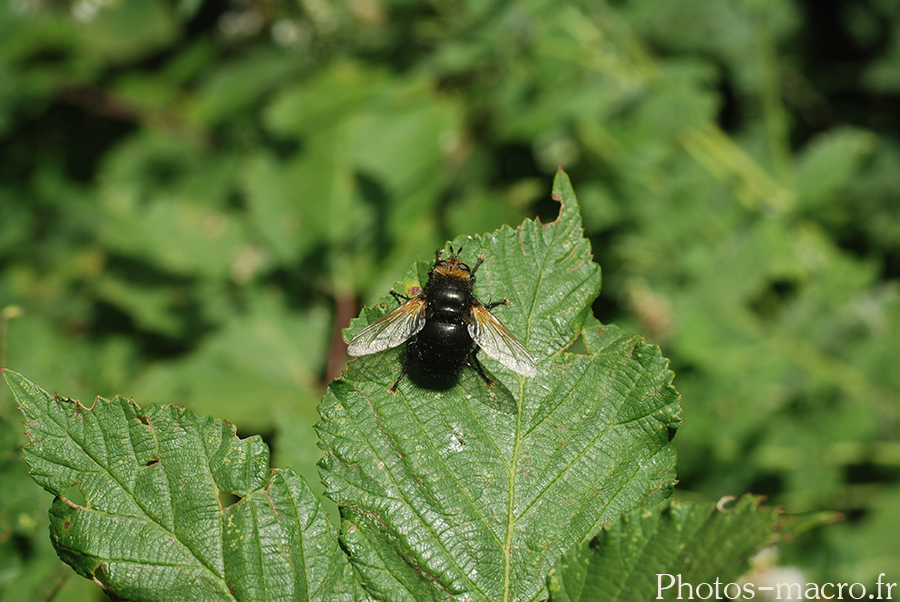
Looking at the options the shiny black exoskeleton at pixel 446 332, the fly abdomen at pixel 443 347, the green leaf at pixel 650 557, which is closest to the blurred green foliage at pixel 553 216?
the shiny black exoskeleton at pixel 446 332

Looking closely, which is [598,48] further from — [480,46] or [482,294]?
[482,294]

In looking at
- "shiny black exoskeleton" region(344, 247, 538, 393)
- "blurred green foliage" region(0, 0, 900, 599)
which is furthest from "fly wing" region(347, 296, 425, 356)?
"blurred green foliage" region(0, 0, 900, 599)

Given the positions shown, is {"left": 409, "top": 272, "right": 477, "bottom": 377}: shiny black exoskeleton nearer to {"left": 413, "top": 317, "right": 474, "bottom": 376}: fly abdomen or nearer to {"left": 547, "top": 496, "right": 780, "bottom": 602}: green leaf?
{"left": 413, "top": 317, "right": 474, "bottom": 376}: fly abdomen

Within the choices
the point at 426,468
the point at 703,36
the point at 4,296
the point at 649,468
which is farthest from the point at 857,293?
the point at 4,296

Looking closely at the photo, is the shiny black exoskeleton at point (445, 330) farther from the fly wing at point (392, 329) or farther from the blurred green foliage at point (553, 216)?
the blurred green foliage at point (553, 216)

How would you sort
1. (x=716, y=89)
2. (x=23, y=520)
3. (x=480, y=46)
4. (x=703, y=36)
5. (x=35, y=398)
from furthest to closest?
(x=716, y=89) → (x=703, y=36) → (x=480, y=46) → (x=23, y=520) → (x=35, y=398)

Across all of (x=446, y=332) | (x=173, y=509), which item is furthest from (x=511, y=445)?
(x=173, y=509)

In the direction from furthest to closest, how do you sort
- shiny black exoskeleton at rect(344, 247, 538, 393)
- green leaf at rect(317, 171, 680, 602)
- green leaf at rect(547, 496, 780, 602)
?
shiny black exoskeleton at rect(344, 247, 538, 393)
green leaf at rect(317, 171, 680, 602)
green leaf at rect(547, 496, 780, 602)
